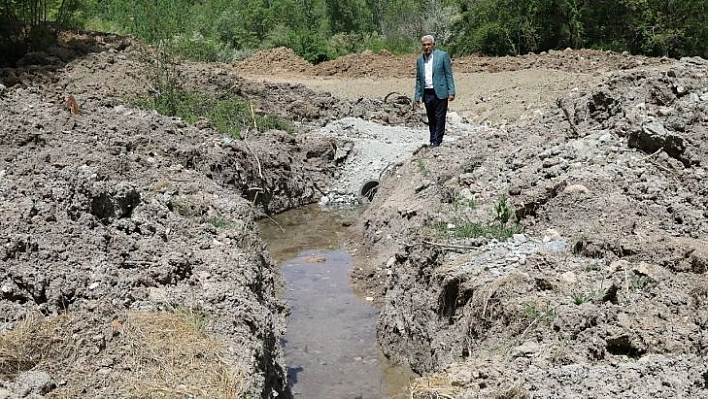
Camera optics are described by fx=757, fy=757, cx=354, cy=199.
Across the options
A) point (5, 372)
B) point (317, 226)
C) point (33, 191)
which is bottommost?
point (317, 226)

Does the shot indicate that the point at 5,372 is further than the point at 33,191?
No

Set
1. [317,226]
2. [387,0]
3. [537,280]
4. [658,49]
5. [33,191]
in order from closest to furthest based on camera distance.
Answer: [537,280] < [33,191] < [317,226] < [658,49] < [387,0]

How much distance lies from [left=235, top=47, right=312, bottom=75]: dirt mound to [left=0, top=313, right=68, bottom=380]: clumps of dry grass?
1977 centimetres

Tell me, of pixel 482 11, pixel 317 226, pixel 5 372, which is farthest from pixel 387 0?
pixel 5 372

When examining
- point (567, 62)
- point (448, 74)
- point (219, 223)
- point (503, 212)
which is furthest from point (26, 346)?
point (567, 62)

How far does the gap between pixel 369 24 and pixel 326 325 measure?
28.2m

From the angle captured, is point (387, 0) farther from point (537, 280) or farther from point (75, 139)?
point (537, 280)

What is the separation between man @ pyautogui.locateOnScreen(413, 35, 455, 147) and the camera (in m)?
10.2

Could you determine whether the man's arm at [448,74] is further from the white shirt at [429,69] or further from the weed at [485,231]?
the weed at [485,231]

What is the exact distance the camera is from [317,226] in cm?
1161

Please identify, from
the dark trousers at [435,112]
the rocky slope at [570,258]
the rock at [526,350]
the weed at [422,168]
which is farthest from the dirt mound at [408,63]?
the rock at [526,350]

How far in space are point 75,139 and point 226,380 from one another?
5.89 metres

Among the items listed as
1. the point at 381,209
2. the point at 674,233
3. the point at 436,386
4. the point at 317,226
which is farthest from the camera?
the point at 317,226

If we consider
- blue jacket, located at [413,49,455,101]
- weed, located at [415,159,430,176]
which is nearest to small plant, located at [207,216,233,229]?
weed, located at [415,159,430,176]
